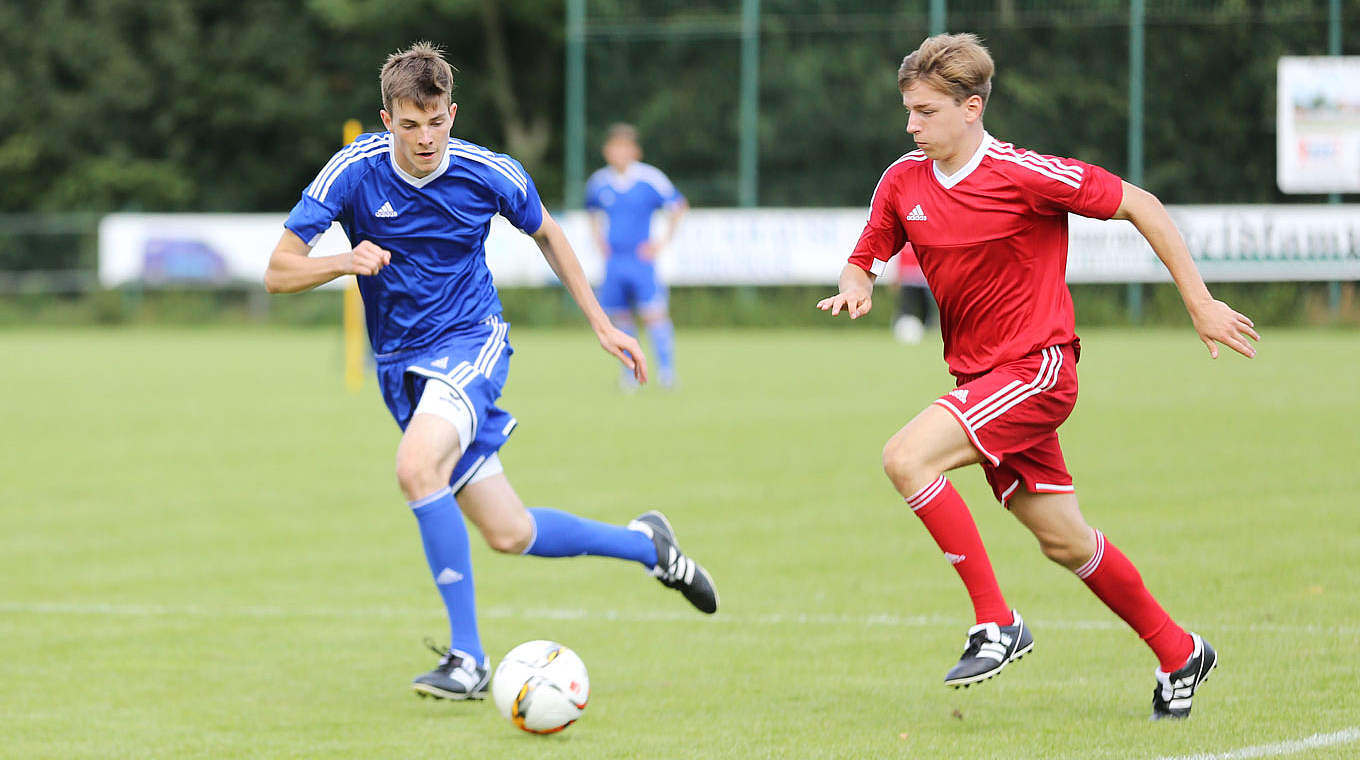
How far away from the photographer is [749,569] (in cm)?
766

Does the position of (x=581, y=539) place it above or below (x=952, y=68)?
below

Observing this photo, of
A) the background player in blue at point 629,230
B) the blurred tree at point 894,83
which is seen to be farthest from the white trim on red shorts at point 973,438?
the blurred tree at point 894,83

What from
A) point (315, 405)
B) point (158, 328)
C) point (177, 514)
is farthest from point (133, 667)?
point (158, 328)

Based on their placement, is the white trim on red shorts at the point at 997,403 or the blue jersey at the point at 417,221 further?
the blue jersey at the point at 417,221

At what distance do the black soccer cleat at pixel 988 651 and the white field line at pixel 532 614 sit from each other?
1559 millimetres

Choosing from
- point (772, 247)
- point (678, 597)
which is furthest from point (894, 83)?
point (678, 597)

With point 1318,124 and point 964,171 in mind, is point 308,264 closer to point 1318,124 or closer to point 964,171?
point 964,171

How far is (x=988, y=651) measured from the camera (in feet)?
15.5

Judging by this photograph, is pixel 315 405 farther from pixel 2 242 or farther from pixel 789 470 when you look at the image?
pixel 2 242

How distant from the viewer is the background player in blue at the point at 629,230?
1666 centimetres


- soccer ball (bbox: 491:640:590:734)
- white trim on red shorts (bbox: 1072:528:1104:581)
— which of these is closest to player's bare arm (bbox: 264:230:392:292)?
soccer ball (bbox: 491:640:590:734)

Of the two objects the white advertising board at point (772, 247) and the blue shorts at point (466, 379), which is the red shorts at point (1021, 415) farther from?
the white advertising board at point (772, 247)

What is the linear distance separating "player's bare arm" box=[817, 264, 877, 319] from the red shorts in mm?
347

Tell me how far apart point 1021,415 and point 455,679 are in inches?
71.4
